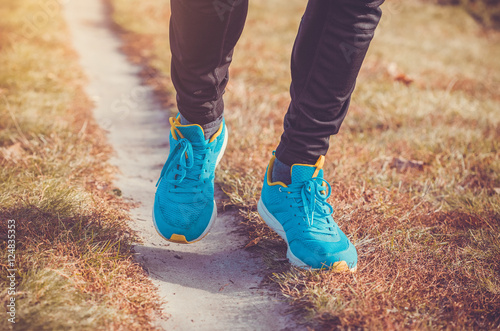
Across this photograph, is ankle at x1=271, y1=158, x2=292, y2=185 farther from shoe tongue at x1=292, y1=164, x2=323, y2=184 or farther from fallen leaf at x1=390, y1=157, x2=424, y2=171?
fallen leaf at x1=390, y1=157, x2=424, y2=171

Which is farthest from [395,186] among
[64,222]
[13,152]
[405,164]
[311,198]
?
[13,152]

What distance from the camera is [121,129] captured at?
9.50 feet

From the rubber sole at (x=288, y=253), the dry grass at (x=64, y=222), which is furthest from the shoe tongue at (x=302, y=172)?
the dry grass at (x=64, y=222)

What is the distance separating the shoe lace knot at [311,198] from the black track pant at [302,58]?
3.6 inches

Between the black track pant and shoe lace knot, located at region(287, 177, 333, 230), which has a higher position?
the black track pant

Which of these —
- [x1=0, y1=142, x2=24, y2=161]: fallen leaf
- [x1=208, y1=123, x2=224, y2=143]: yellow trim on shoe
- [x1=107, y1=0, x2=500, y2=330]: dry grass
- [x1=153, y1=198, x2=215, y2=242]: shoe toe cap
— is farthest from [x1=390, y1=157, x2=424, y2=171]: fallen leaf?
[x1=0, y1=142, x2=24, y2=161]: fallen leaf

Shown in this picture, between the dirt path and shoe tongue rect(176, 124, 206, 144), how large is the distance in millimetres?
489

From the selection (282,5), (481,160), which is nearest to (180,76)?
(481,160)

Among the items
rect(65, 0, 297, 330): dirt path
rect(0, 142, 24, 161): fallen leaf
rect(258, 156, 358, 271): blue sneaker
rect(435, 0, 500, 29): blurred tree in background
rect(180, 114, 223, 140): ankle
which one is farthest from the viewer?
rect(435, 0, 500, 29): blurred tree in background

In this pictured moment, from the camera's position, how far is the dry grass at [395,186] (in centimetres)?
138

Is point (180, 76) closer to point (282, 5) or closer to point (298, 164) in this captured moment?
point (298, 164)

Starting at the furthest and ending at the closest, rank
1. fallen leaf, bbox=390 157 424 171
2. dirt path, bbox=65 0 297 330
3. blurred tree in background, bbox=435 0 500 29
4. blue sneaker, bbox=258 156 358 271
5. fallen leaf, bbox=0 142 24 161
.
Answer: blurred tree in background, bbox=435 0 500 29 → fallen leaf, bbox=390 157 424 171 → fallen leaf, bbox=0 142 24 161 → blue sneaker, bbox=258 156 358 271 → dirt path, bbox=65 0 297 330

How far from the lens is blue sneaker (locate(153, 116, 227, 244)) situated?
154cm

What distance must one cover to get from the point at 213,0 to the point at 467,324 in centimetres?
136
